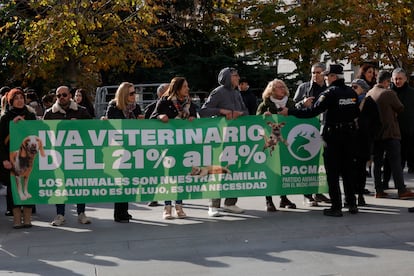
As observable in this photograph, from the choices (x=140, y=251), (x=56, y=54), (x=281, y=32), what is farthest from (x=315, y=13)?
(x=140, y=251)

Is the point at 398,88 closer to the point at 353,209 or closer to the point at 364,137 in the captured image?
the point at 364,137

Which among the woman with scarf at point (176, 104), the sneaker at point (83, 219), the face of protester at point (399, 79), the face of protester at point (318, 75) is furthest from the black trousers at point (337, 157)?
the sneaker at point (83, 219)

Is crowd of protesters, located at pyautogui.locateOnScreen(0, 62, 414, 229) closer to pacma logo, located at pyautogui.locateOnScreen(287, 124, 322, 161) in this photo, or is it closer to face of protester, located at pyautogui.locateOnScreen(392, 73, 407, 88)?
face of protester, located at pyautogui.locateOnScreen(392, 73, 407, 88)

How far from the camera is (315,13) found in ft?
85.5

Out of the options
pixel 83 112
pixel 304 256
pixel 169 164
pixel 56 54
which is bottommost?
pixel 304 256

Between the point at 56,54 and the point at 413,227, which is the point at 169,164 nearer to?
the point at 413,227

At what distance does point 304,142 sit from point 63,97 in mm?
3287

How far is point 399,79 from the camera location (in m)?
11.8

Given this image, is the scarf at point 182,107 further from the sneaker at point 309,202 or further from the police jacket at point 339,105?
the sneaker at point 309,202

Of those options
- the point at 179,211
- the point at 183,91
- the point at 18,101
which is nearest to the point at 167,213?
the point at 179,211

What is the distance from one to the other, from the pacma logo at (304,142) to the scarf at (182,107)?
141cm

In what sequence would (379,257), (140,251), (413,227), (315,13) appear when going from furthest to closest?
(315,13), (413,227), (140,251), (379,257)

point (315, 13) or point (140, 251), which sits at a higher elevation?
point (315, 13)

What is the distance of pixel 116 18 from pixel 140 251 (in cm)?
1666
